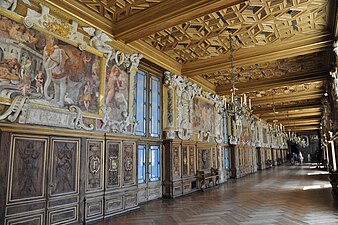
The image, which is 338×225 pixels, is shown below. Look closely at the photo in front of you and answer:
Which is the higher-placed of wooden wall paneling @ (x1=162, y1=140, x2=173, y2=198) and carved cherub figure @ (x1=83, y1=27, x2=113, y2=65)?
carved cherub figure @ (x1=83, y1=27, x2=113, y2=65)

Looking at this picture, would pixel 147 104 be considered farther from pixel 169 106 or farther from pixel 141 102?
pixel 169 106

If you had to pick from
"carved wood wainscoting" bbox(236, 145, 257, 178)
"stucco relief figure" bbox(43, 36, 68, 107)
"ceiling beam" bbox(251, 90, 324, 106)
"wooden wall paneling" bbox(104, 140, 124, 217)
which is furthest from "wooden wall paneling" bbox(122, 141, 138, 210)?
"ceiling beam" bbox(251, 90, 324, 106)

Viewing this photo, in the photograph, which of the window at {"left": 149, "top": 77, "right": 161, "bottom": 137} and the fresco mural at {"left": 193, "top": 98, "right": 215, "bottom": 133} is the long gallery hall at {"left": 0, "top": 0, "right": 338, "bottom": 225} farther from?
the fresco mural at {"left": 193, "top": 98, "right": 215, "bottom": 133}

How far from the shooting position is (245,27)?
6668 millimetres

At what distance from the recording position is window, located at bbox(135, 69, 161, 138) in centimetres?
783

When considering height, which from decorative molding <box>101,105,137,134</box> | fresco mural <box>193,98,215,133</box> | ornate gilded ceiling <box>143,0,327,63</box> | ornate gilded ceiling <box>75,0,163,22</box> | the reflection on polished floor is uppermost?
ornate gilded ceiling <box>75,0,163,22</box>

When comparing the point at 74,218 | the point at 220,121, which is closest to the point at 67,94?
the point at 74,218

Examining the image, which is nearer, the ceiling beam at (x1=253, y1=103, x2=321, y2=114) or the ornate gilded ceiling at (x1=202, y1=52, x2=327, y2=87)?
the ornate gilded ceiling at (x1=202, y1=52, x2=327, y2=87)

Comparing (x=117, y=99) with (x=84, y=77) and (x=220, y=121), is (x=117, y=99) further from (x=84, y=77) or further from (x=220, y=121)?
(x=220, y=121)

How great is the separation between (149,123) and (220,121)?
5.95 m

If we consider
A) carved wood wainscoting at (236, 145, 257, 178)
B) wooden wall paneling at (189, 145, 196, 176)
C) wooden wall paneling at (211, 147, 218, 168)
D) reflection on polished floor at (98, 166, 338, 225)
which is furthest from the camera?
carved wood wainscoting at (236, 145, 257, 178)

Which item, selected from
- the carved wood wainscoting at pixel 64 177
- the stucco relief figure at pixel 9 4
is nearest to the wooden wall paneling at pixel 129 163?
the carved wood wainscoting at pixel 64 177

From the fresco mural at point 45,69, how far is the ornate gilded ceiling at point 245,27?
2469mm

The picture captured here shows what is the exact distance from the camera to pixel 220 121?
13133 millimetres
